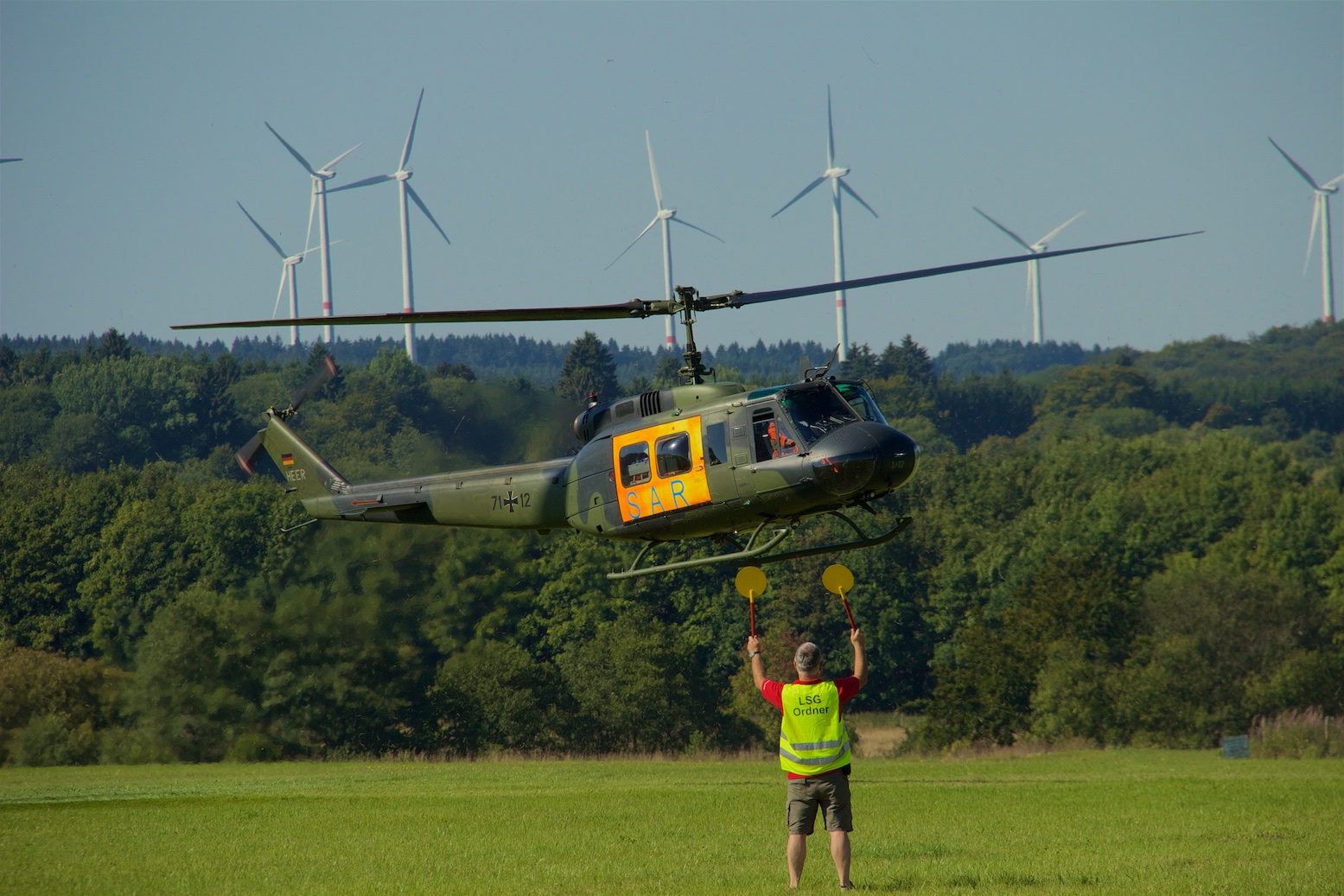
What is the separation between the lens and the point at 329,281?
436 feet

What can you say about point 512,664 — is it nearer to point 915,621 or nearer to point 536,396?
point 536,396

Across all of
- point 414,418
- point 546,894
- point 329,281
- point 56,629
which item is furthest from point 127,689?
point 329,281

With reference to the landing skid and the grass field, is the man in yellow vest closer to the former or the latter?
the grass field

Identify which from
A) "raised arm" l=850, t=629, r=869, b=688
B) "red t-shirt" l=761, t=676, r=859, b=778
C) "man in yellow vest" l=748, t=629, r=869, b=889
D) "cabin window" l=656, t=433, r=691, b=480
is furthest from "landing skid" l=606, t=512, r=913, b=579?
"man in yellow vest" l=748, t=629, r=869, b=889

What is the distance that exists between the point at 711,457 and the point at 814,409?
5.32ft

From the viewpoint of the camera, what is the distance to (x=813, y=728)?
13555mm

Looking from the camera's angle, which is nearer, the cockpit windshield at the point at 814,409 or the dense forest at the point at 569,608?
the cockpit windshield at the point at 814,409

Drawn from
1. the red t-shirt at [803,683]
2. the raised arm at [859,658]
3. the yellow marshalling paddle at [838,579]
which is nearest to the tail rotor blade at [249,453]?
the yellow marshalling paddle at [838,579]

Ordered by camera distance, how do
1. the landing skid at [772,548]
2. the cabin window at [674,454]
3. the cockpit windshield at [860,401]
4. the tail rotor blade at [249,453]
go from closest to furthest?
1. the landing skid at [772,548]
2. the cockpit windshield at [860,401]
3. the cabin window at [674,454]
4. the tail rotor blade at [249,453]

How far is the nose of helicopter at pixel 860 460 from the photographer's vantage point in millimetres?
19859

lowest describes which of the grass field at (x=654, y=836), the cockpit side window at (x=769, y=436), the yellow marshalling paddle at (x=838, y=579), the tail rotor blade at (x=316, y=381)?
the grass field at (x=654, y=836)

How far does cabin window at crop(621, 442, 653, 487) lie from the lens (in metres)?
21.9

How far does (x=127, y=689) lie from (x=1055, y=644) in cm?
4010

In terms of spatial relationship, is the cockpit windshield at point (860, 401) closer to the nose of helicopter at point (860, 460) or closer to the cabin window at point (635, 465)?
the nose of helicopter at point (860, 460)
